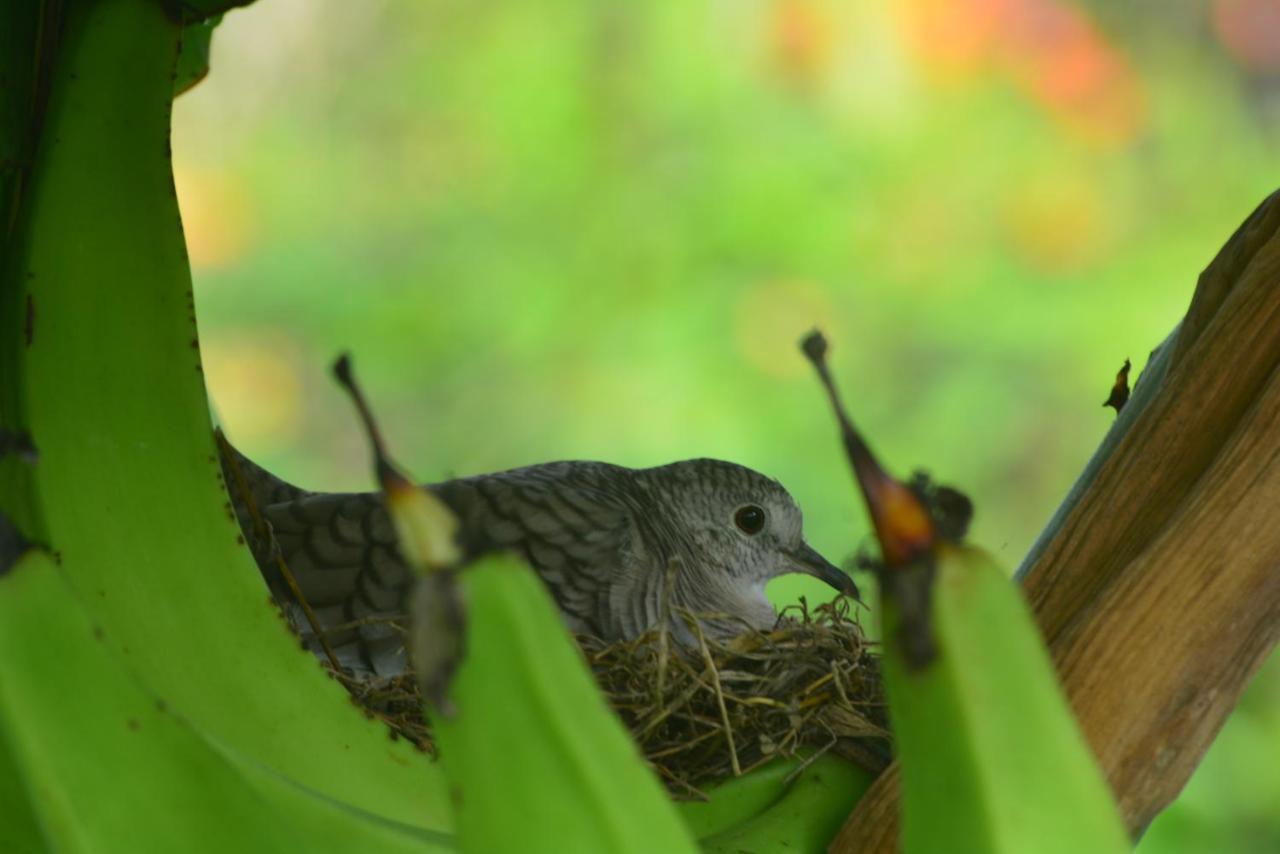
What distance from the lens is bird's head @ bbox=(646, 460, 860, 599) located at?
5.42 feet

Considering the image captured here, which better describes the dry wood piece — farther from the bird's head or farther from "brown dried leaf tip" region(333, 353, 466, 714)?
the bird's head

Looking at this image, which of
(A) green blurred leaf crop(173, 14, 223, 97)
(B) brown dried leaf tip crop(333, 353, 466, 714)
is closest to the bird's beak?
(A) green blurred leaf crop(173, 14, 223, 97)

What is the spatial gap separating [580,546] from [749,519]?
0.26m

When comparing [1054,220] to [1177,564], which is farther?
[1054,220]

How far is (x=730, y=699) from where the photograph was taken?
1.17 m

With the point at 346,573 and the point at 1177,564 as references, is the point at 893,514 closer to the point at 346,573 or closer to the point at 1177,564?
the point at 1177,564

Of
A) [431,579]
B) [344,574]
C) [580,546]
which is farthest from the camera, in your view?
[580,546]

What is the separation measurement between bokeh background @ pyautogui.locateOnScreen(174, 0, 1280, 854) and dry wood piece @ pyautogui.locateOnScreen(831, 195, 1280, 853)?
78.0 inches

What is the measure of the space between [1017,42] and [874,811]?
2.77 m

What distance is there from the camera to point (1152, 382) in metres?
1.02

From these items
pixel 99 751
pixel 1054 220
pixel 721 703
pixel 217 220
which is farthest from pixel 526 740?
pixel 1054 220

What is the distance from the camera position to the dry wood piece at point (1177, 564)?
797 millimetres

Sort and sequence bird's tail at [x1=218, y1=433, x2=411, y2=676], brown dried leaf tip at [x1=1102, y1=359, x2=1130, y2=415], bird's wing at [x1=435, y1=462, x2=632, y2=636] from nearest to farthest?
brown dried leaf tip at [x1=1102, y1=359, x2=1130, y2=415]
bird's tail at [x1=218, y1=433, x2=411, y2=676]
bird's wing at [x1=435, y1=462, x2=632, y2=636]

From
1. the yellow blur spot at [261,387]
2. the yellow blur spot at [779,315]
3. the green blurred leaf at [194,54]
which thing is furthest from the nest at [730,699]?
the yellow blur spot at [261,387]
